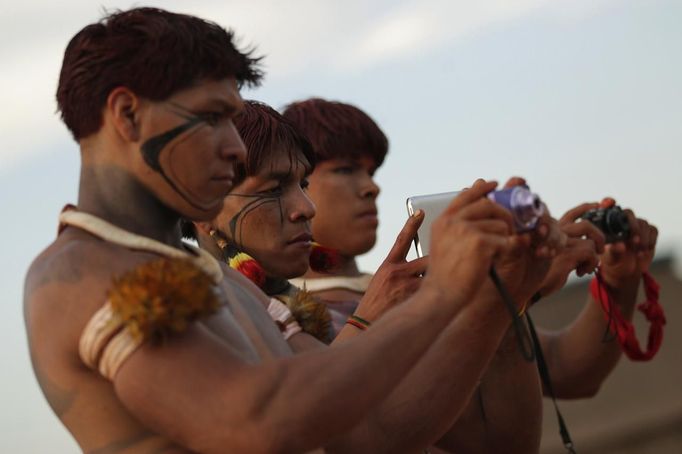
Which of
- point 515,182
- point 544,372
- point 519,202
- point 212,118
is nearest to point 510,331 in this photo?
point 544,372

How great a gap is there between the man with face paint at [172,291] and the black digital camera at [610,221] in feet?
3.82

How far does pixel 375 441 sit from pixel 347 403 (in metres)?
1.02

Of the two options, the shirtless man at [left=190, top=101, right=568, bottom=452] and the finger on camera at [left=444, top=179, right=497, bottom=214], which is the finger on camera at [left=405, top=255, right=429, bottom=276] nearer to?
the shirtless man at [left=190, top=101, right=568, bottom=452]

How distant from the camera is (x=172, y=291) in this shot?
9.33 feet

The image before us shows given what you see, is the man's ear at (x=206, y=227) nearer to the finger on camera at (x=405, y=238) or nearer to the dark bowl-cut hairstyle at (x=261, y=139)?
the dark bowl-cut hairstyle at (x=261, y=139)

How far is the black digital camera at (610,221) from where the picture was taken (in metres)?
4.23

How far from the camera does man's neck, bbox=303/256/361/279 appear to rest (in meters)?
5.64

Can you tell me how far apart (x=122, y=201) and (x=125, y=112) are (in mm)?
205

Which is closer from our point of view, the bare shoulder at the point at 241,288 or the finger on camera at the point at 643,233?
the bare shoulder at the point at 241,288

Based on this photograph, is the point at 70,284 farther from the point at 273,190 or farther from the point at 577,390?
the point at 577,390

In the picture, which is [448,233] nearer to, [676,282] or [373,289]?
[373,289]

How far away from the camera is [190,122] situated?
317cm

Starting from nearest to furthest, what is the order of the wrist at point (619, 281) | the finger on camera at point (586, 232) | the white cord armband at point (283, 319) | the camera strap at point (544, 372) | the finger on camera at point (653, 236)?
1. the white cord armband at point (283, 319)
2. the finger on camera at point (586, 232)
3. the camera strap at point (544, 372)
4. the finger on camera at point (653, 236)
5. the wrist at point (619, 281)

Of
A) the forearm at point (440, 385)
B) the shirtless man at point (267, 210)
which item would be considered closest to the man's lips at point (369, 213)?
the shirtless man at point (267, 210)
